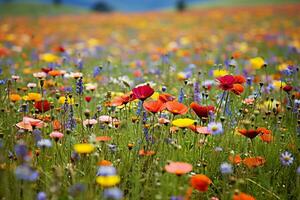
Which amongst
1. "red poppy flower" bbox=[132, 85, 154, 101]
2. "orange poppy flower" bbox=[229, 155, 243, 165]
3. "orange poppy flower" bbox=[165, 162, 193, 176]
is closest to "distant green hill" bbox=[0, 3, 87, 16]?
"red poppy flower" bbox=[132, 85, 154, 101]

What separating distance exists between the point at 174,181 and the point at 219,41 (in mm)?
6860

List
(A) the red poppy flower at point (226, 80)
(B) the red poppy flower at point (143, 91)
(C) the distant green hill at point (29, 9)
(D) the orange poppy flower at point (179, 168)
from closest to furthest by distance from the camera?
(D) the orange poppy flower at point (179, 168)
(B) the red poppy flower at point (143, 91)
(A) the red poppy flower at point (226, 80)
(C) the distant green hill at point (29, 9)

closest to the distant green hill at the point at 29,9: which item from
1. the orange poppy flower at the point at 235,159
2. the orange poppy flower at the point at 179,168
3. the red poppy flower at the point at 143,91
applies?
the red poppy flower at the point at 143,91

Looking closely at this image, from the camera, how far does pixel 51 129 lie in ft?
7.40

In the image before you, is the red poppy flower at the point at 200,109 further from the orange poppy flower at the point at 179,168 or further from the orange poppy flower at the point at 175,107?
the orange poppy flower at the point at 179,168

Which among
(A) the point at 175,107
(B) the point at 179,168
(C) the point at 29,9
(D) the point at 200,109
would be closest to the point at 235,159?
(D) the point at 200,109

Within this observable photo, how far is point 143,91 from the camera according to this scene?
6.33 feet

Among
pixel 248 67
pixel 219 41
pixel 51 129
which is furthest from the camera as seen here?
pixel 219 41

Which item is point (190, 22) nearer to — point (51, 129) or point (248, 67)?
point (248, 67)

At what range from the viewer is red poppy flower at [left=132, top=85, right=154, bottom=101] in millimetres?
1913

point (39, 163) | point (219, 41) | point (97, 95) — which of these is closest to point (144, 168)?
point (39, 163)

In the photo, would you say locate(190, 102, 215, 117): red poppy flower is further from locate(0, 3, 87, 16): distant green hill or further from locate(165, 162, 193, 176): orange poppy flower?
locate(0, 3, 87, 16): distant green hill

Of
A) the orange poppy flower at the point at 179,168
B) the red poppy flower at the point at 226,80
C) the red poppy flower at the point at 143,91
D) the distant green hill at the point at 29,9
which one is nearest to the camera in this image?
the orange poppy flower at the point at 179,168

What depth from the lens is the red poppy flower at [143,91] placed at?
1.91 meters
